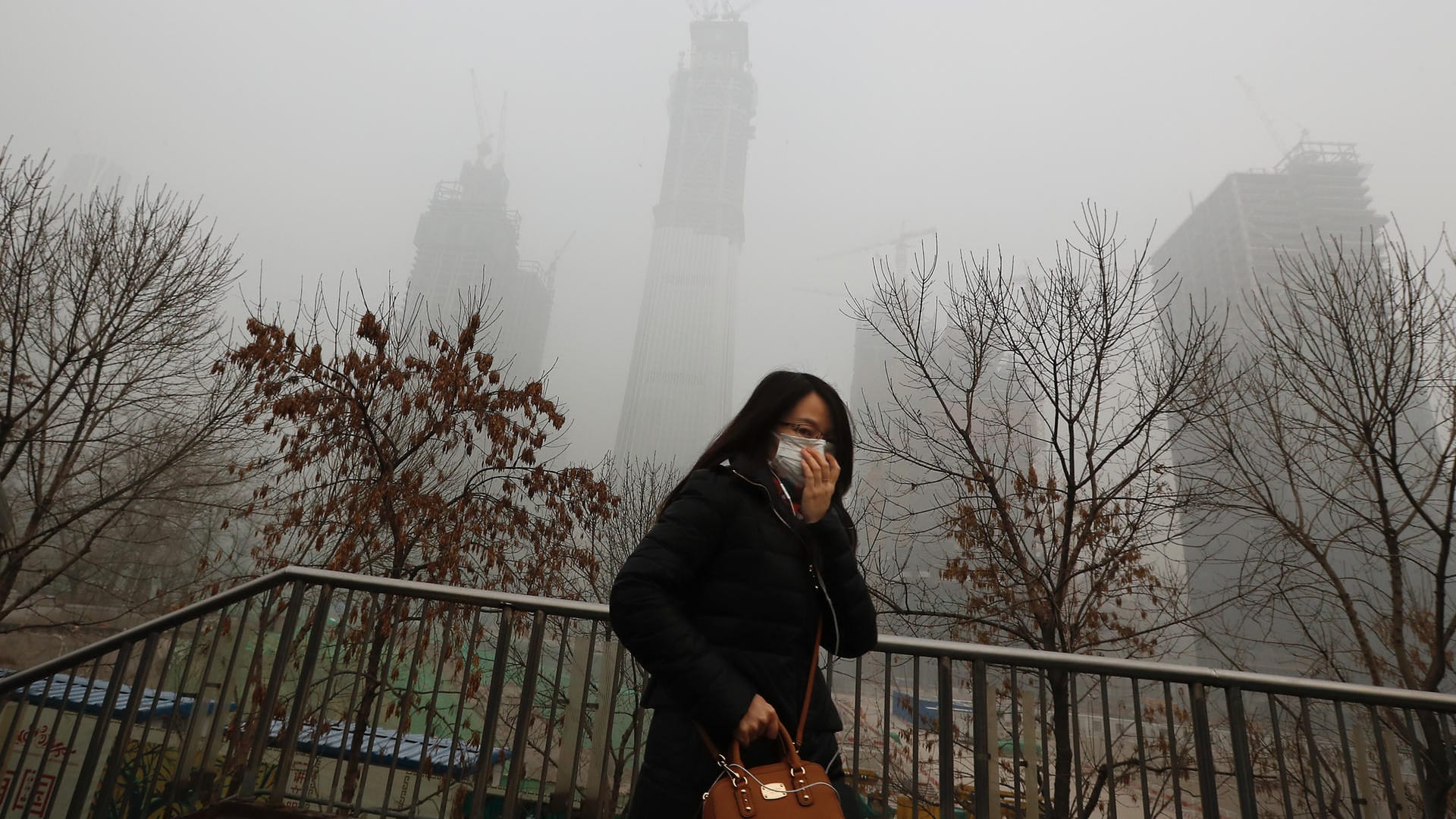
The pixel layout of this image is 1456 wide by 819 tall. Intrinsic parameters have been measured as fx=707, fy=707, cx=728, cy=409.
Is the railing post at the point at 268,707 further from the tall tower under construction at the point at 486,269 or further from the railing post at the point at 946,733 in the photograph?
the tall tower under construction at the point at 486,269

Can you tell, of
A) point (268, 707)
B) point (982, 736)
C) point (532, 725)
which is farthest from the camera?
point (532, 725)

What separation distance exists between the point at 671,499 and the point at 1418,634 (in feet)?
36.6

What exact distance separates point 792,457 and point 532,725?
8.47 feet

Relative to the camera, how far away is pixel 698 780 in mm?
1538

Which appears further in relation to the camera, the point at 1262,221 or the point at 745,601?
the point at 1262,221

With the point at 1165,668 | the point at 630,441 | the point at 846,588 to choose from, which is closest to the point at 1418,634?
the point at 1165,668

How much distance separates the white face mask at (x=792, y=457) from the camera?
1.87 meters

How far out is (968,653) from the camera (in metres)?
3.03

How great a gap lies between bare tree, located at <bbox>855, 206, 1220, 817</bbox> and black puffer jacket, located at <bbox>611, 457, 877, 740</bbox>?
762 centimetres

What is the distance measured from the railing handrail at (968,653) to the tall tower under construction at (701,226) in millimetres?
82382

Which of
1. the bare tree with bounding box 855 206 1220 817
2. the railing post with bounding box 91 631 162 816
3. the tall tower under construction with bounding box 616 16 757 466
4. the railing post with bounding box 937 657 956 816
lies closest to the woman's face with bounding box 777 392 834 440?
the railing post with bounding box 937 657 956 816

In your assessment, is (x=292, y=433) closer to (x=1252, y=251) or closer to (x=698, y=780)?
(x=698, y=780)

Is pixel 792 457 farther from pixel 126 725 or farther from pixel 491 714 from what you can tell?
pixel 126 725

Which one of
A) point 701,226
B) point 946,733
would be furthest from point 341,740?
point 701,226
